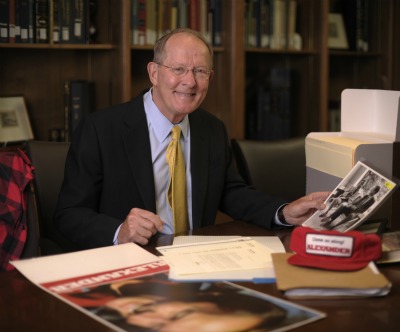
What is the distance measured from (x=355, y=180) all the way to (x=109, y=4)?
1.90 meters

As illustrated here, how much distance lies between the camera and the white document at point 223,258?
1463mm

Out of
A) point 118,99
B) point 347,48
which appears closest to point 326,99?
point 347,48

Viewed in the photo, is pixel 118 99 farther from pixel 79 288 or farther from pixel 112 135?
pixel 79 288

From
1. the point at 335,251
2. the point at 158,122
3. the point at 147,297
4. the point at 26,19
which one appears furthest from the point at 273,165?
the point at 147,297

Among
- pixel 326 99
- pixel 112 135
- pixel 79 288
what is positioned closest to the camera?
pixel 79 288

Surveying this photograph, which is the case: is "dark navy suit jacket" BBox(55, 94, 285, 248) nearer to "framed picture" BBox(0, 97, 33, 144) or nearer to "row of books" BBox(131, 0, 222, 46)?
"framed picture" BBox(0, 97, 33, 144)

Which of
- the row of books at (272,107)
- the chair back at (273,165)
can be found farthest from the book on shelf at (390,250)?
the row of books at (272,107)

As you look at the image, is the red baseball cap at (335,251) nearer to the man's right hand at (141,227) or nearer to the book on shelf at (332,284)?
the book on shelf at (332,284)

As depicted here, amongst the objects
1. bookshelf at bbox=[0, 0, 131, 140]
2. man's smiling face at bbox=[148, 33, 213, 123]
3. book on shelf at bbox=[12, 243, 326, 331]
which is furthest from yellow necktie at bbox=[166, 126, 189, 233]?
bookshelf at bbox=[0, 0, 131, 140]

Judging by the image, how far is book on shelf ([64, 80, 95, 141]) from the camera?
335 cm

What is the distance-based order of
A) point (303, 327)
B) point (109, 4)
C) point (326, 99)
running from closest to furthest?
point (303, 327) < point (109, 4) < point (326, 99)

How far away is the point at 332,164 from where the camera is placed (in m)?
2.08

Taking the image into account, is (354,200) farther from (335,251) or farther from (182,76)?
(182,76)

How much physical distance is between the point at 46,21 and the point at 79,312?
2.14 metres
